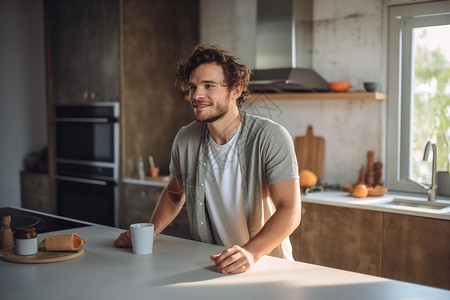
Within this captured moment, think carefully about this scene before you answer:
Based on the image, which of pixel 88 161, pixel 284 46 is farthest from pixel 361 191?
pixel 88 161

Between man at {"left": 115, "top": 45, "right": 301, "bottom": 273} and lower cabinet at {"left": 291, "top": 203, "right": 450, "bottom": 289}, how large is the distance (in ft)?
3.38

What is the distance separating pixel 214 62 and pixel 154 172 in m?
2.21

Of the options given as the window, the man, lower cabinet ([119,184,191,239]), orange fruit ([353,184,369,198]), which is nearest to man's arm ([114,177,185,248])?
the man

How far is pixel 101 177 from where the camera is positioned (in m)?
4.14

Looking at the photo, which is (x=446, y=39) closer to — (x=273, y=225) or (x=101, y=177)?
(x=273, y=225)

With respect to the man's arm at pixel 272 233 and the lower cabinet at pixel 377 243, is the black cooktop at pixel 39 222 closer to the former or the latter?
the man's arm at pixel 272 233

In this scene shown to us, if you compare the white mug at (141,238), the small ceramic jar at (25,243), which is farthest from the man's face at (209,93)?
the small ceramic jar at (25,243)

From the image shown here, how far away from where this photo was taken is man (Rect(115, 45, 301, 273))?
1.91 m

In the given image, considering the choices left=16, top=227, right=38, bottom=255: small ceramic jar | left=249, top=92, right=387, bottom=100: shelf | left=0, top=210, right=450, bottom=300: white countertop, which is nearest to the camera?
left=0, top=210, right=450, bottom=300: white countertop

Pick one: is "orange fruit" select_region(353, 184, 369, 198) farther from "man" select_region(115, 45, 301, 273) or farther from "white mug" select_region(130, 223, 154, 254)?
"white mug" select_region(130, 223, 154, 254)

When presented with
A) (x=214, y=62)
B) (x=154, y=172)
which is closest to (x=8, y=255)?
(x=214, y=62)

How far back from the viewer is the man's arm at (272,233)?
4.88ft

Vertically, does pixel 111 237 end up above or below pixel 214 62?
below

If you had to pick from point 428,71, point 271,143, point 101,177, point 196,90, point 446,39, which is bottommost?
point 101,177
